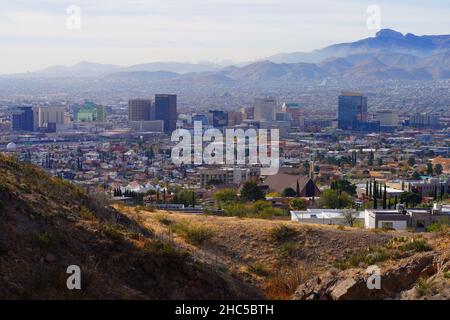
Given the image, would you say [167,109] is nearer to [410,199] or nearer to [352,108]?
[352,108]

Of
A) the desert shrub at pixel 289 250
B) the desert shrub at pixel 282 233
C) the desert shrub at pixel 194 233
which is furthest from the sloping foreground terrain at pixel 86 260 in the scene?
the desert shrub at pixel 282 233

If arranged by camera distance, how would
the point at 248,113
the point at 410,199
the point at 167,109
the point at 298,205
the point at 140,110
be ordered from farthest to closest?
the point at 248,113 < the point at 140,110 < the point at 167,109 < the point at 410,199 < the point at 298,205

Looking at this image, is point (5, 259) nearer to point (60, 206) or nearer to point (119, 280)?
point (119, 280)

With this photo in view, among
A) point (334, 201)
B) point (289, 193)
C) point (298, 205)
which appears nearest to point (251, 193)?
point (334, 201)

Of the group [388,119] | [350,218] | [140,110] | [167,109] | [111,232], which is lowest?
[388,119]

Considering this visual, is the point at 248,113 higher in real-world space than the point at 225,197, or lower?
lower
